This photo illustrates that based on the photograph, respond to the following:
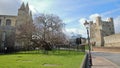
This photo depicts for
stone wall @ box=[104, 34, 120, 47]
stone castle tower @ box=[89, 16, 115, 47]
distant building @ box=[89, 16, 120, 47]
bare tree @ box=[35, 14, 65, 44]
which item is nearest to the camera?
bare tree @ box=[35, 14, 65, 44]

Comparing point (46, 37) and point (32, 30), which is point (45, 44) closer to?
point (46, 37)

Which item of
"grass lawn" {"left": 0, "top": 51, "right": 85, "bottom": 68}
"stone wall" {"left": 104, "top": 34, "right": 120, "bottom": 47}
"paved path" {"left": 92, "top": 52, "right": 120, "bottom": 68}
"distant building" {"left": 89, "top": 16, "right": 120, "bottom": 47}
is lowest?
"paved path" {"left": 92, "top": 52, "right": 120, "bottom": 68}

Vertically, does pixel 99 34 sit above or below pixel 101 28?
below

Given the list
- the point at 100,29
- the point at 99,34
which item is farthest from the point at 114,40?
the point at 100,29

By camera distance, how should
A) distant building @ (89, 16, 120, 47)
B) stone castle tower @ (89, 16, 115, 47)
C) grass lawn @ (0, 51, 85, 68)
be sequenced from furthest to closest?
stone castle tower @ (89, 16, 115, 47), distant building @ (89, 16, 120, 47), grass lawn @ (0, 51, 85, 68)

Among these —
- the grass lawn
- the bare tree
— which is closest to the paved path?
the grass lawn

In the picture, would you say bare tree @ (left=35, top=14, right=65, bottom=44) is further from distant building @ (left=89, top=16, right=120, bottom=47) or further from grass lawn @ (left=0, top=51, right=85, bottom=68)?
distant building @ (left=89, top=16, right=120, bottom=47)

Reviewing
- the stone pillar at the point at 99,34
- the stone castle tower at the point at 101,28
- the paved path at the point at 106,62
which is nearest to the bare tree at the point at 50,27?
the paved path at the point at 106,62

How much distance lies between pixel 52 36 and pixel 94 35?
55.9 m

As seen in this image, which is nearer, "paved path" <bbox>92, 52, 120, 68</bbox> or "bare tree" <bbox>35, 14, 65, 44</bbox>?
"paved path" <bbox>92, 52, 120, 68</bbox>

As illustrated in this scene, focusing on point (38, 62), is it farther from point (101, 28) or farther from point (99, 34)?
point (101, 28)

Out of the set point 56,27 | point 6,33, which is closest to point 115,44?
point 56,27

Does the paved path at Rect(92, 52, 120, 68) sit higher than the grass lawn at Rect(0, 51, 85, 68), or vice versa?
the grass lawn at Rect(0, 51, 85, 68)

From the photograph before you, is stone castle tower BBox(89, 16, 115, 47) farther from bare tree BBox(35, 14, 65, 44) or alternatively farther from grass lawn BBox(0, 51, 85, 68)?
grass lawn BBox(0, 51, 85, 68)
